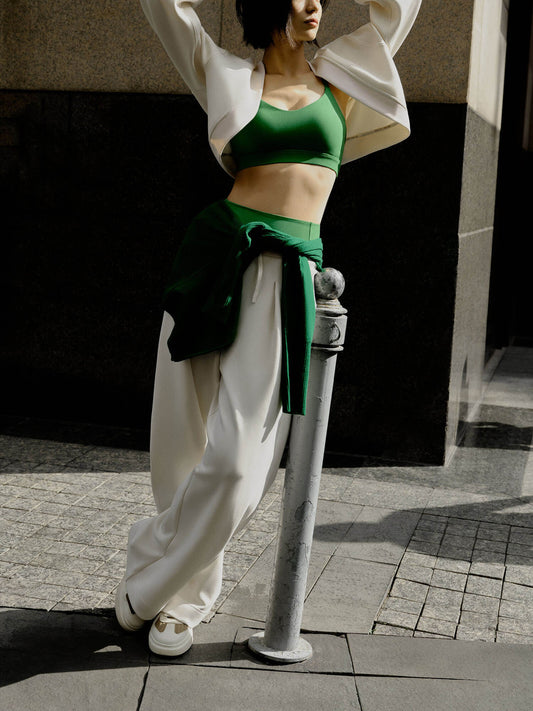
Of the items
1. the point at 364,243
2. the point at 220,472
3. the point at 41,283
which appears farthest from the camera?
the point at 41,283

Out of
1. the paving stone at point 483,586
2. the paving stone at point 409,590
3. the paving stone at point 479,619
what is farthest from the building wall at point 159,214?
the paving stone at point 479,619

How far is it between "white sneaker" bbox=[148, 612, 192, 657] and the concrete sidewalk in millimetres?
41

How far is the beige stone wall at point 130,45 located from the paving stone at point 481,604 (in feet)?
9.68

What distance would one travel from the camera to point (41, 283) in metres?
6.29

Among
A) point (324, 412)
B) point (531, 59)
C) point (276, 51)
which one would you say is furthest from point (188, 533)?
point (531, 59)

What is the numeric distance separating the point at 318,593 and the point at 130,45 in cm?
374

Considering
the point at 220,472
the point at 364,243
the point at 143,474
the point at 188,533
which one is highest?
the point at 364,243

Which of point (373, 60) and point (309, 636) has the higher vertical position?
point (373, 60)

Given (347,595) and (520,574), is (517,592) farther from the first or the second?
(347,595)

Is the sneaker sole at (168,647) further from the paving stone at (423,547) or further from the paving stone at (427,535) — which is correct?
the paving stone at (427,535)

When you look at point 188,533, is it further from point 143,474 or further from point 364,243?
point 364,243

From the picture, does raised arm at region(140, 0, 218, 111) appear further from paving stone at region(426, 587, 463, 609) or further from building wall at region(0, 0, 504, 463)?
building wall at region(0, 0, 504, 463)

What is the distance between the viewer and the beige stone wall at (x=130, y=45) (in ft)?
17.8

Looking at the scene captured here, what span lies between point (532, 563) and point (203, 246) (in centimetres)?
223
